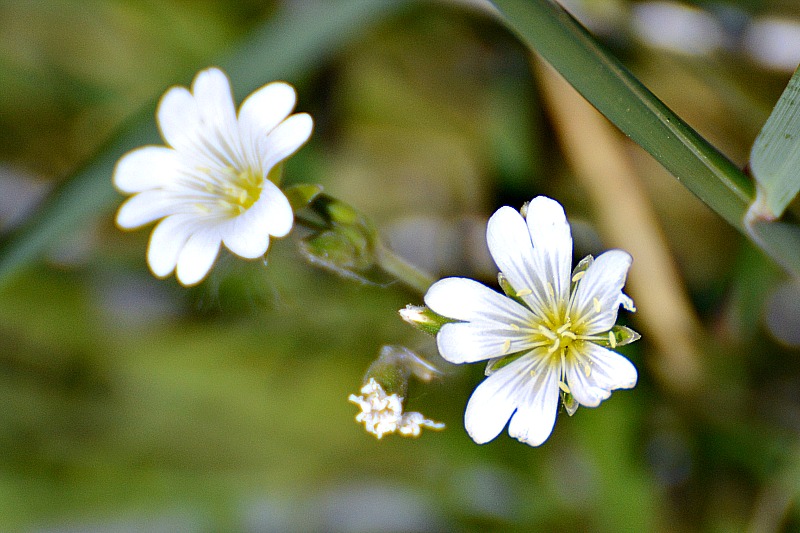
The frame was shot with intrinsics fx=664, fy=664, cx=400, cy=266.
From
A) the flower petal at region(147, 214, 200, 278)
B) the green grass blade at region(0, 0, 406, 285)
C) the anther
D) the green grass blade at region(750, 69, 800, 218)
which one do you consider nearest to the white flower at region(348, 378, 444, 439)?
the anther

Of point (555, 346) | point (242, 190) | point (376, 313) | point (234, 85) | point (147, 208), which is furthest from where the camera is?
point (376, 313)

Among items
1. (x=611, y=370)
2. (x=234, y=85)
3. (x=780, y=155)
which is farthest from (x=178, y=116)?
(x=780, y=155)

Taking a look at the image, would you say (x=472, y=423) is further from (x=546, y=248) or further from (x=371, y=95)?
(x=371, y=95)

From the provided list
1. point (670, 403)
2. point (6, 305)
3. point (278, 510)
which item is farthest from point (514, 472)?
point (6, 305)

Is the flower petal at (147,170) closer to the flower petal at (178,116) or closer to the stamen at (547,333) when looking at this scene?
the flower petal at (178,116)

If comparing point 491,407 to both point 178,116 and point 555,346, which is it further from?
point 178,116

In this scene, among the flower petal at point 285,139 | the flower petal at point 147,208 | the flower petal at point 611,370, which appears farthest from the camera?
the flower petal at point 147,208

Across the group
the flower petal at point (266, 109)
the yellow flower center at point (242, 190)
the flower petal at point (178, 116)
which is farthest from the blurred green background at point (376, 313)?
the flower petal at point (266, 109)
